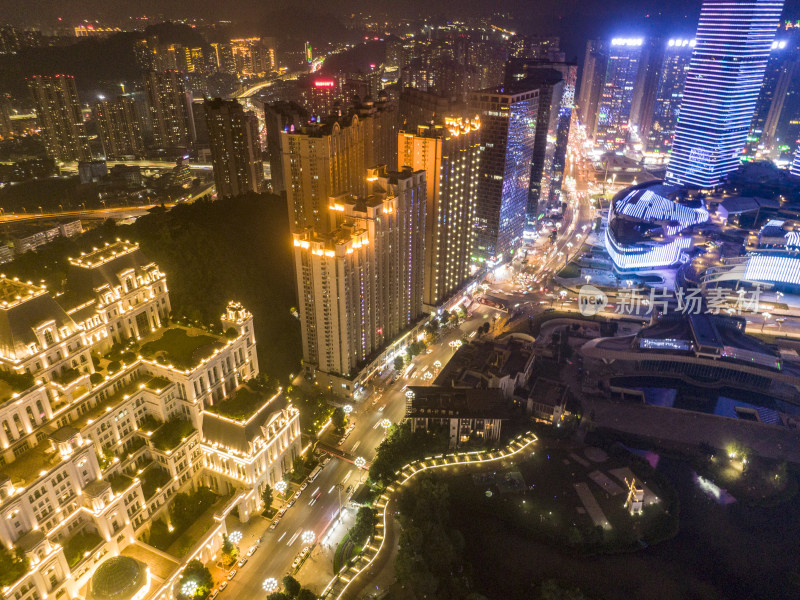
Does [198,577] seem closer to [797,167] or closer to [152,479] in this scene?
[152,479]

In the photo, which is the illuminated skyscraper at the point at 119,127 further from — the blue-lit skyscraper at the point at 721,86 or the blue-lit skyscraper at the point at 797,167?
the blue-lit skyscraper at the point at 797,167

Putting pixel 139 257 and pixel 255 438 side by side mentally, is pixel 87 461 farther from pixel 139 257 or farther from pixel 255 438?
pixel 139 257

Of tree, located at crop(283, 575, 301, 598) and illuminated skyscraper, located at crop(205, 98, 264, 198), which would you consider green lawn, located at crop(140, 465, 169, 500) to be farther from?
illuminated skyscraper, located at crop(205, 98, 264, 198)

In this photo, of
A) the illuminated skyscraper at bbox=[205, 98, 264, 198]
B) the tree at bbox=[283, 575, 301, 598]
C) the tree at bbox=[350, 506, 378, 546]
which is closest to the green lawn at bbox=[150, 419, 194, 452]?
the tree at bbox=[283, 575, 301, 598]

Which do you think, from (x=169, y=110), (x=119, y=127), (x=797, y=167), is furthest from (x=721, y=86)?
(x=119, y=127)

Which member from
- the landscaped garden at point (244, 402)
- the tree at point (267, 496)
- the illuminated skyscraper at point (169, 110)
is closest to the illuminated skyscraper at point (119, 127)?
the illuminated skyscraper at point (169, 110)

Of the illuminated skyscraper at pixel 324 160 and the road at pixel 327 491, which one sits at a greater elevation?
the illuminated skyscraper at pixel 324 160

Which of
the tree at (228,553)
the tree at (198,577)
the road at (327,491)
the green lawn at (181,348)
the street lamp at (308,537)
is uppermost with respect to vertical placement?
the green lawn at (181,348)
